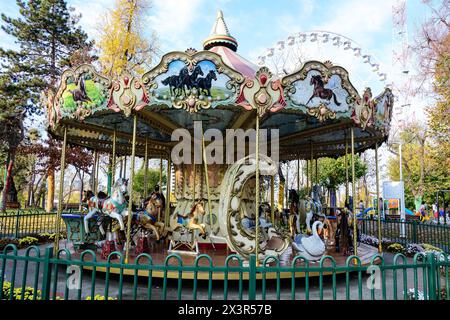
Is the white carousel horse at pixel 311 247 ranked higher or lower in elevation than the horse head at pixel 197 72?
lower

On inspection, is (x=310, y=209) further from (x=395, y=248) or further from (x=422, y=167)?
(x=422, y=167)

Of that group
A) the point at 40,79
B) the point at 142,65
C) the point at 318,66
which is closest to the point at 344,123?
the point at 318,66

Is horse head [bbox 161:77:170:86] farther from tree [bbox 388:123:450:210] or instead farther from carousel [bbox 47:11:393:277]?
tree [bbox 388:123:450:210]

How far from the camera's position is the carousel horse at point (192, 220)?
24.6ft

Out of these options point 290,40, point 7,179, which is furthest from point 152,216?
point 7,179

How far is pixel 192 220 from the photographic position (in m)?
7.54

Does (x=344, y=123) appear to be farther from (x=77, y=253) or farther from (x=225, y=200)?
(x=77, y=253)

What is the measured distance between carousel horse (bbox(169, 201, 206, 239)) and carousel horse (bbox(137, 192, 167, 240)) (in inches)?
15.4

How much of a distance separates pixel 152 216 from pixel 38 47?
66.4 feet

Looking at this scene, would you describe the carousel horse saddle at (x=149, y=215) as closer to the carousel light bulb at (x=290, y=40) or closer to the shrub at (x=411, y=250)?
the shrub at (x=411, y=250)

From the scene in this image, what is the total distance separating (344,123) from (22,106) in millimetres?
20796

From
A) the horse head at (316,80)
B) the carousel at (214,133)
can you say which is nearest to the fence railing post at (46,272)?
the carousel at (214,133)

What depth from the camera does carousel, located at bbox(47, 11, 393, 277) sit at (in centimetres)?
604

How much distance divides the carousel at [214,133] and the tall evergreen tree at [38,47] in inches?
524
